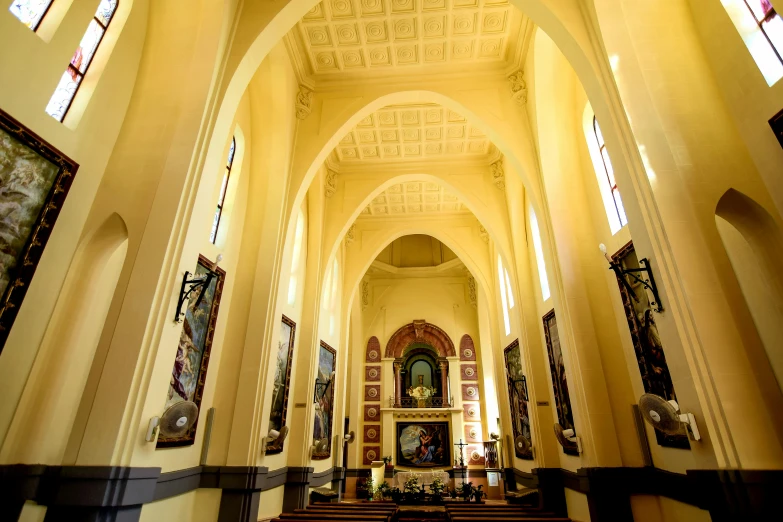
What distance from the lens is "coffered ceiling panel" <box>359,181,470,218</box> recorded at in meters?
14.4

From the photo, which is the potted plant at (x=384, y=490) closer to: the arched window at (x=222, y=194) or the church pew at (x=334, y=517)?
the church pew at (x=334, y=517)

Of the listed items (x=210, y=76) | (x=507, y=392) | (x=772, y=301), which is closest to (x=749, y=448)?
(x=772, y=301)

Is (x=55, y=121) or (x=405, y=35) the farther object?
(x=405, y=35)

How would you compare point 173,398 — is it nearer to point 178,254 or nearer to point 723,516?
point 178,254

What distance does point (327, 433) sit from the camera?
39.4ft

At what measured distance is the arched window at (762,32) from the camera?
14.0 feet

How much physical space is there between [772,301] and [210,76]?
716 centimetres

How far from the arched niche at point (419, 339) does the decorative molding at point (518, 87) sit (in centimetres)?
1196

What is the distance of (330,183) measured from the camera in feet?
41.5

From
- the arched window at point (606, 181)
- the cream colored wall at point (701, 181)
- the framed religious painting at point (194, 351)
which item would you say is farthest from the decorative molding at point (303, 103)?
the cream colored wall at point (701, 181)

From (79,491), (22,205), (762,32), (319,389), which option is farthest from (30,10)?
(319,389)

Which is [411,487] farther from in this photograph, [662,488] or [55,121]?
[55,121]

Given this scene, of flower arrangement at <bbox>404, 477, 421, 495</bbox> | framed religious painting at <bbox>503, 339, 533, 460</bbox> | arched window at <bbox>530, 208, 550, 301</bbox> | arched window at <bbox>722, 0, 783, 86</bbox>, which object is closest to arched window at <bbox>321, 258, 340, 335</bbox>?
flower arrangement at <bbox>404, 477, 421, 495</bbox>

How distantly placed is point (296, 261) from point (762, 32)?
30.8ft
